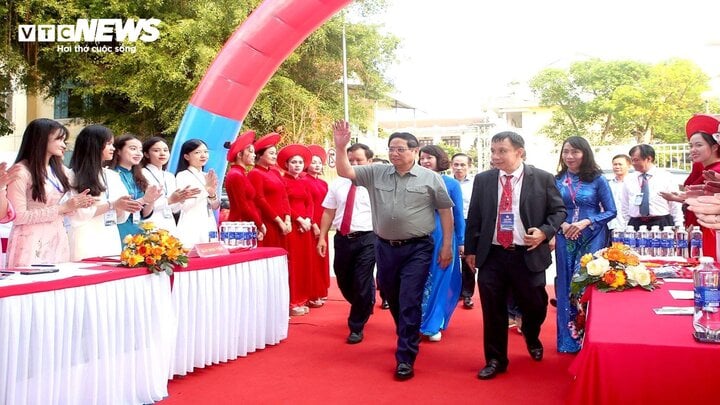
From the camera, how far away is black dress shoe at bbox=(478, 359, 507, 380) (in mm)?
3726

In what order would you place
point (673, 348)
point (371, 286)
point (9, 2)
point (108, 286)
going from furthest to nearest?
point (9, 2) < point (371, 286) < point (108, 286) < point (673, 348)

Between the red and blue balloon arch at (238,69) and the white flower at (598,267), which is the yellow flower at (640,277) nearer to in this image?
the white flower at (598,267)

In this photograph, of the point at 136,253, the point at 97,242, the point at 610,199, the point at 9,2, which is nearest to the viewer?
the point at 136,253

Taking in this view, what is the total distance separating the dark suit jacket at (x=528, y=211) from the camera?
12.1 ft

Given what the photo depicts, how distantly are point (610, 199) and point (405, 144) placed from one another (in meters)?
1.37

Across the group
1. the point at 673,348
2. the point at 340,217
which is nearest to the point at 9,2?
the point at 340,217

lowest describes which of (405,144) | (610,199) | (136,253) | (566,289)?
(566,289)

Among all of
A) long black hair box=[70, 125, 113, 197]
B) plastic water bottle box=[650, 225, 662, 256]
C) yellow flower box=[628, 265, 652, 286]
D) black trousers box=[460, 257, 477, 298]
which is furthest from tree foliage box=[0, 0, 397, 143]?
yellow flower box=[628, 265, 652, 286]

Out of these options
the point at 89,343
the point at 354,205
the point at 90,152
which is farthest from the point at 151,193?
the point at 354,205

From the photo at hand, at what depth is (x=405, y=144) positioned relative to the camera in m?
3.93

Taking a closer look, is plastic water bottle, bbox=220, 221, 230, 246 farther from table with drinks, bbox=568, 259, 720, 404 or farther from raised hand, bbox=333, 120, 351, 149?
table with drinks, bbox=568, 259, 720, 404

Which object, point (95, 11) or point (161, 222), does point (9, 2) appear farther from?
point (161, 222)

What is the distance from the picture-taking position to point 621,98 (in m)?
23.2

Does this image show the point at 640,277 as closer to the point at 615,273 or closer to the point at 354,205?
the point at 615,273
